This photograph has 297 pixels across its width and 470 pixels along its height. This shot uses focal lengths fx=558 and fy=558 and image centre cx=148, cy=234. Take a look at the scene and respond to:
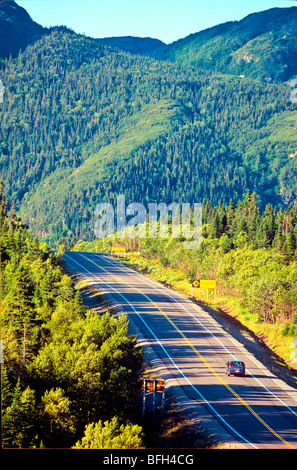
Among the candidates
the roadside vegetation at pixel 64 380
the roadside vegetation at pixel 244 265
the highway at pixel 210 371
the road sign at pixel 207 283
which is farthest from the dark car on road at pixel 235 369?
the road sign at pixel 207 283

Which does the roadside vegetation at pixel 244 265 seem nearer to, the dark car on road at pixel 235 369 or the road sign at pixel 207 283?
the road sign at pixel 207 283

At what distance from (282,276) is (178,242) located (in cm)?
3794

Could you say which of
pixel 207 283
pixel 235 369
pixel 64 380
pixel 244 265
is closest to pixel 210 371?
pixel 235 369

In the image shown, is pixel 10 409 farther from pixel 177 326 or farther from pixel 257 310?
pixel 257 310

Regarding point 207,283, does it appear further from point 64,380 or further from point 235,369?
point 64,380

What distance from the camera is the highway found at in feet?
88.2

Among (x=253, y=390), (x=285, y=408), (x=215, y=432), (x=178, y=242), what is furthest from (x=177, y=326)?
(x=178, y=242)

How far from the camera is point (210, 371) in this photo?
130 ft

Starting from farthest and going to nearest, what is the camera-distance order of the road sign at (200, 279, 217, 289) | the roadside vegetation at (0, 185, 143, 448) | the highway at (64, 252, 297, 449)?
the road sign at (200, 279, 217, 289)
the highway at (64, 252, 297, 449)
the roadside vegetation at (0, 185, 143, 448)

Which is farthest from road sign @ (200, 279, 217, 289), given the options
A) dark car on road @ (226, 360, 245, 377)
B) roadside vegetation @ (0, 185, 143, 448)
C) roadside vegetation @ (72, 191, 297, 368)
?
dark car on road @ (226, 360, 245, 377)

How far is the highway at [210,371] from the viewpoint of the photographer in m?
26.9

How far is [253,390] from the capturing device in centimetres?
3578

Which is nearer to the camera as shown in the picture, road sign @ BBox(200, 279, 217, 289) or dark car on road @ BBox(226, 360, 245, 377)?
dark car on road @ BBox(226, 360, 245, 377)

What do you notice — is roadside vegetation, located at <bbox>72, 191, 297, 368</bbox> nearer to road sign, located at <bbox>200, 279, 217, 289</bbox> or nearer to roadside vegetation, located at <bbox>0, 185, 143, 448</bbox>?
road sign, located at <bbox>200, 279, 217, 289</bbox>
